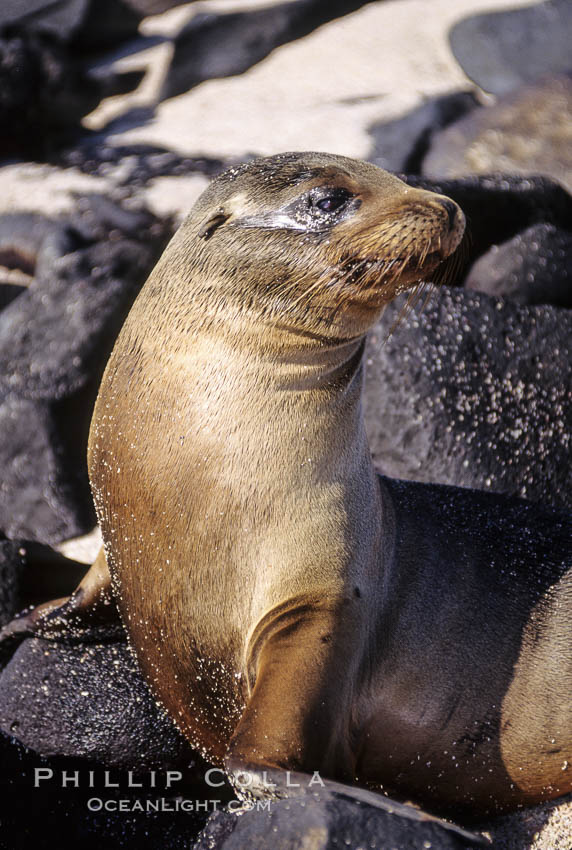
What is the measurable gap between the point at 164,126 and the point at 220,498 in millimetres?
7965

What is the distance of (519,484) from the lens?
481cm

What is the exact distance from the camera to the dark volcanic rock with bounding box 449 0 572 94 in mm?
9789

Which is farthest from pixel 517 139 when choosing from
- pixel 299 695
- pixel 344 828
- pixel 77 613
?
pixel 344 828

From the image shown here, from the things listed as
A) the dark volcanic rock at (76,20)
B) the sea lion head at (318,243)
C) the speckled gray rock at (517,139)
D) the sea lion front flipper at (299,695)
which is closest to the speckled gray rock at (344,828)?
the sea lion front flipper at (299,695)

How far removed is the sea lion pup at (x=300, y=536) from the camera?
9.33ft

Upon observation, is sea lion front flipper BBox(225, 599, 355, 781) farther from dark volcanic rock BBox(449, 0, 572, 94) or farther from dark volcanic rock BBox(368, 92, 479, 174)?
dark volcanic rock BBox(449, 0, 572, 94)

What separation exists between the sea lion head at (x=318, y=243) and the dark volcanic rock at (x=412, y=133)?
510 centimetres

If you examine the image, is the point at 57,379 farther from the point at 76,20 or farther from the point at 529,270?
the point at 76,20

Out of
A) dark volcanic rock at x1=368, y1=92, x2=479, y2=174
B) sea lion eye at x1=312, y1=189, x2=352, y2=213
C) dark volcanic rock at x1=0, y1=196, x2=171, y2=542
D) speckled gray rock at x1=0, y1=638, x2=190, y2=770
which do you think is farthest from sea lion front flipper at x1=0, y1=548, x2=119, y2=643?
dark volcanic rock at x1=368, y1=92, x2=479, y2=174

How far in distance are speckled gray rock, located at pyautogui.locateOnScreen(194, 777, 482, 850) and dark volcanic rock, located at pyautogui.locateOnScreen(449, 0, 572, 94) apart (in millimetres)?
8659

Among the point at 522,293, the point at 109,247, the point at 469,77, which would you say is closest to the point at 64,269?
the point at 109,247

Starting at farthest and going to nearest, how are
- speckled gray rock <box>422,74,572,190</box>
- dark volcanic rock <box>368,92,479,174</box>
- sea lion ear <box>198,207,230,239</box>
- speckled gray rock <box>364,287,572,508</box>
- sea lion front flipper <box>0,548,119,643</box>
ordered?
1. dark volcanic rock <box>368,92,479,174</box>
2. speckled gray rock <box>422,74,572,190</box>
3. speckled gray rock <box>364,287,572,508</box>
4. sea lion front flipper <box>0,548,119,643</box>
5. sea lion ear <box>198,207,230,239</box>

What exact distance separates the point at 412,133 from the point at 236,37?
3755mm

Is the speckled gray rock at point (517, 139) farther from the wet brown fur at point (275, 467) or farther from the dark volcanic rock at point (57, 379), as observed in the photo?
the wet brown fur at point (275, 467)
